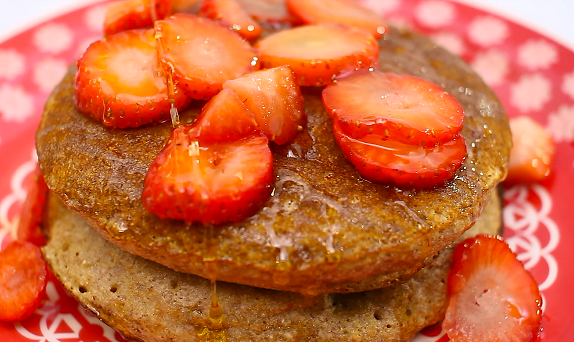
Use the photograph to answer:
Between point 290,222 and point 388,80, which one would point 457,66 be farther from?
point 290,222

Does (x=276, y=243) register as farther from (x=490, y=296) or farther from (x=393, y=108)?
(x=490, y=296)

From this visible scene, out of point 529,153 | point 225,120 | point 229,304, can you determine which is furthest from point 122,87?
point 529,153

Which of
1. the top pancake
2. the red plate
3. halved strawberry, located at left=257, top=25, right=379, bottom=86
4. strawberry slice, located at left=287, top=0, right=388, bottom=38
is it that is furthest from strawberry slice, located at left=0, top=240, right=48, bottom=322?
strawberry slice, located at left=287, top=0, right=388, bottom=38

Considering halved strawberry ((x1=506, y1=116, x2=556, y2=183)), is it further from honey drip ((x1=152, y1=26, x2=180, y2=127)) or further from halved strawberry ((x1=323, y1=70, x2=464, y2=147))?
honey drip ((x1=152, y1=26, x2=180, y2=127))

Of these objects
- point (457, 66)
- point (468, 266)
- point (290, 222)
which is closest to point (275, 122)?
point (290, 222)

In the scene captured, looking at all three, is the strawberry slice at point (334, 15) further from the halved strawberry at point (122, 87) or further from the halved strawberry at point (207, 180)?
the halved strawberry at point (207, 180)

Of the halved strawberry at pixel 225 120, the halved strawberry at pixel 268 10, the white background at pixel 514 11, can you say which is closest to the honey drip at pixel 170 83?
the halved strawberry at pixel 225 120
